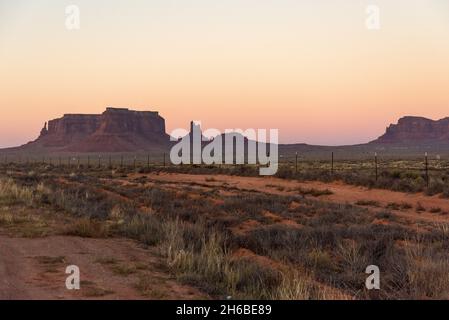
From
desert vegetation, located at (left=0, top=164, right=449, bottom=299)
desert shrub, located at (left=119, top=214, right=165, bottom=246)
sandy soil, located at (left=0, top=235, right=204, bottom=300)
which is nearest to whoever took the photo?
sandy soil, located at (left=0, top=235, right=204, bottom=300)

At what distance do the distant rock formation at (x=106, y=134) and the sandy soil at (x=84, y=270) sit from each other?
16156 cm

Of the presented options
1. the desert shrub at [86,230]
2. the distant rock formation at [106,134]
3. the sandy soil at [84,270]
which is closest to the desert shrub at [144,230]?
the sandy soil at [84,270]

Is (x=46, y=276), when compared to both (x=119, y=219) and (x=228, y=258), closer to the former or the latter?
(x=228, y=258)

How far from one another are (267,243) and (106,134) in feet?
567

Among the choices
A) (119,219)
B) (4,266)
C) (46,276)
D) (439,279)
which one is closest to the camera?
(439,279)

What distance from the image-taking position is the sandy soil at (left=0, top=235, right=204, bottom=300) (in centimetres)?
660

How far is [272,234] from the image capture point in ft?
39.8

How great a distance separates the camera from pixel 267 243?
10836mm

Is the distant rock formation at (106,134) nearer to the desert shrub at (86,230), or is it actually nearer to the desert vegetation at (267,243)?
the desert vegetation at (267,243)

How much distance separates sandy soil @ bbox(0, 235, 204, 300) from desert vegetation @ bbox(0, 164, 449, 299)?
0.16m

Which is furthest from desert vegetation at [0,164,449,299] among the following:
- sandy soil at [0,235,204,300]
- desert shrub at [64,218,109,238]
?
sandy soil at [0,235,204,300]

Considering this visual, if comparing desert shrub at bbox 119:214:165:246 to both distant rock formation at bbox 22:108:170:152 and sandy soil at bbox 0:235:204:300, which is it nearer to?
sandy soil at bbox 0:235:204:300
